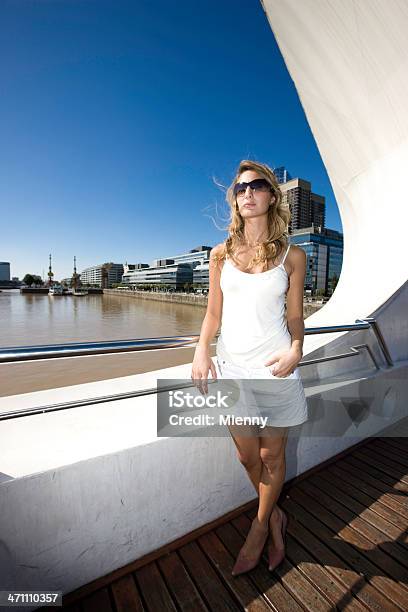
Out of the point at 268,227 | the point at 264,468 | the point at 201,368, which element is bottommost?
the point at 264,468

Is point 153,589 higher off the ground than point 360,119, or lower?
lower

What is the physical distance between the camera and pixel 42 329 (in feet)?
81.4

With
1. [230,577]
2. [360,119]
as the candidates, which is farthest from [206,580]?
[360,119]

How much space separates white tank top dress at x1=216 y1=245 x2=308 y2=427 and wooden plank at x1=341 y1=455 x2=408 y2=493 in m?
1.53

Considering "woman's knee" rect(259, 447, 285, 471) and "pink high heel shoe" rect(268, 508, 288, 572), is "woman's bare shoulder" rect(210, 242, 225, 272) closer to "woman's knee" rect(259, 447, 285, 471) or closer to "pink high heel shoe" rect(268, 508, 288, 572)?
"woman's knee" rect(259, 447, 285, 471)

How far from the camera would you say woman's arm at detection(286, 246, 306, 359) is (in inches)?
48.8

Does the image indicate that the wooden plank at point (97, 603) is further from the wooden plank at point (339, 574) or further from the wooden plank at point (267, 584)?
the wooden plank at point (339, 574)

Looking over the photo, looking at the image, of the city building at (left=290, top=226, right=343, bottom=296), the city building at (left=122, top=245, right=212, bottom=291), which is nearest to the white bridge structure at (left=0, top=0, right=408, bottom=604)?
the city building at (left=290, top=226, right=343, bottom=296)

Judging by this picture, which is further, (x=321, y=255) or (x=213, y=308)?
(x=321, y=255)

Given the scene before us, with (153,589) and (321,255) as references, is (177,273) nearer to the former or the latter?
(321,255)

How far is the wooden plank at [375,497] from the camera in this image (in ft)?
6.11

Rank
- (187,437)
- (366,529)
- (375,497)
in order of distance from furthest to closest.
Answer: (375,497) < (366,529) < (187,437)

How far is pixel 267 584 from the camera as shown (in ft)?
4.60

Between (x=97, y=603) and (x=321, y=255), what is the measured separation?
93.7 m
